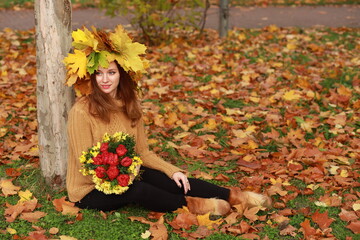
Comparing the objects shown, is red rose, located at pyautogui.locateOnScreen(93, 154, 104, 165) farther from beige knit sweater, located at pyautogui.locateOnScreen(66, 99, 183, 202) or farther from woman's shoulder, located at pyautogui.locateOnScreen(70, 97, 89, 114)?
woman's shoulder, located at pyautogui.locateOnScreen(70, 97, 89, 114)

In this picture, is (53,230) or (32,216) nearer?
(53,230)

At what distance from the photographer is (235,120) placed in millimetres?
4637

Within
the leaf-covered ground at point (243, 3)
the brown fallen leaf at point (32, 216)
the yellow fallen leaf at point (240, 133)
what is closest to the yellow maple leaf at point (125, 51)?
the brown fallen leaf at point (32, 216)

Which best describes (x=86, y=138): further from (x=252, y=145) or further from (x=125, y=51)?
(x=252, y=145)

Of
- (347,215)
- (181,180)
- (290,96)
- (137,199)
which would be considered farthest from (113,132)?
(290,96)

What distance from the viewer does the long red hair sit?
2934 millimetres

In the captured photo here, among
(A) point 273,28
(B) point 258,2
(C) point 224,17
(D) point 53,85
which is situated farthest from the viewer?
(B) point 258,2

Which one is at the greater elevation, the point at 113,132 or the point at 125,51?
the point at 125,51

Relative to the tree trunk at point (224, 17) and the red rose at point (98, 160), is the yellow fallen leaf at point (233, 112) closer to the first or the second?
the red rose at point (98, 160)

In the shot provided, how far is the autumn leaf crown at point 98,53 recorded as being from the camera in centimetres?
278

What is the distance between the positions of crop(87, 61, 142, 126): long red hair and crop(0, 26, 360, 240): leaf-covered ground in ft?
2.19

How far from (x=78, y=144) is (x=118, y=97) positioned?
0.42 m

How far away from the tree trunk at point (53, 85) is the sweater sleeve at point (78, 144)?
0.88ft

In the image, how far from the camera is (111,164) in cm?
281
